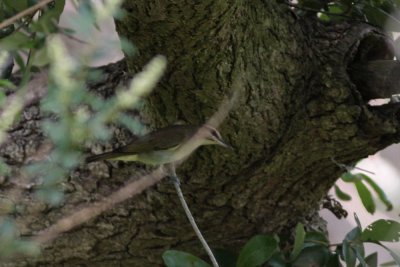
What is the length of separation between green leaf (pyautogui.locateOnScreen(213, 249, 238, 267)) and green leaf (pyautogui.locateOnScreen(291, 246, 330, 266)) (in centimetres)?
15

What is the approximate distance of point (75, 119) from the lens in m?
0.46

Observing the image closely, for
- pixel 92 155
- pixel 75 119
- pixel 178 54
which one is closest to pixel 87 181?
pixel 92 155

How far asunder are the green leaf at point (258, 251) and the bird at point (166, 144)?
258 millimetres

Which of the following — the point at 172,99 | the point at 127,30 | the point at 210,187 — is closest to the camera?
the point at 127,30

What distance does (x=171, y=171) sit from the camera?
1.10 meters

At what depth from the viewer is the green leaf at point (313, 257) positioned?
1.26 metres

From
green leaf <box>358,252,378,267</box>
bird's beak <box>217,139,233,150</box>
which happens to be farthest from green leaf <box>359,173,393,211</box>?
bird's beak <box>217,139,233,150</box>

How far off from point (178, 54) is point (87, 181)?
0.43m

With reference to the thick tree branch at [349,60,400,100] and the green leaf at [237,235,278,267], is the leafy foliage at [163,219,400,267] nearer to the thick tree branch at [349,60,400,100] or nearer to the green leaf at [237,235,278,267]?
the green leaf at [237,235,278,267]

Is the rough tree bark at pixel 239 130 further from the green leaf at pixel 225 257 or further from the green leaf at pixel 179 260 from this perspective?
the green leaf at pixel 179 260

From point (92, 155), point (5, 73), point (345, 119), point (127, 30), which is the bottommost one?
point (92, 155)

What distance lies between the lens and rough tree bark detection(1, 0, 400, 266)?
1.00 m

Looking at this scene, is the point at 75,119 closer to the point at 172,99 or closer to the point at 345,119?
the point at 172,99

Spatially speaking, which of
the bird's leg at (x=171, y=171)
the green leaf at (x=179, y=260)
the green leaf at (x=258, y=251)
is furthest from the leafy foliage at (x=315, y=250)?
the bird's leg at (x=171, y=171)
